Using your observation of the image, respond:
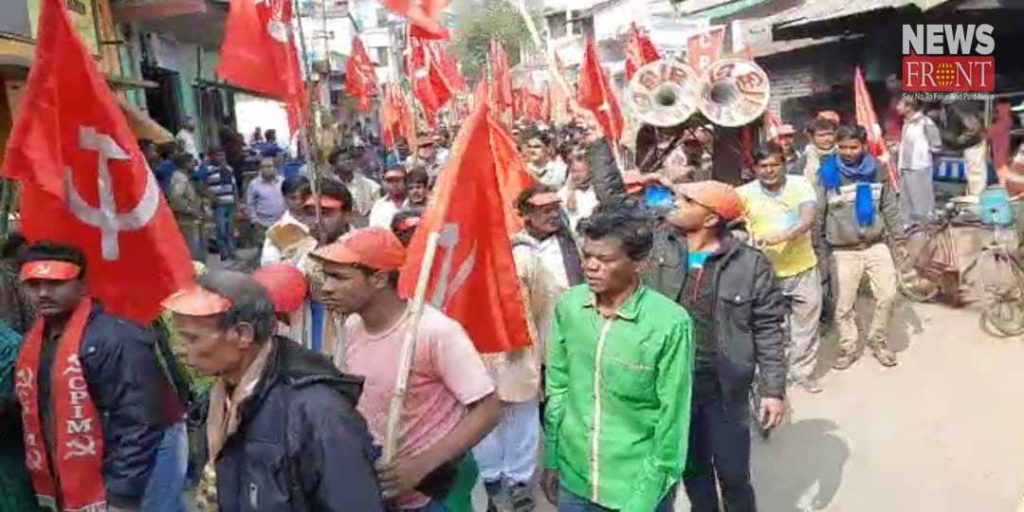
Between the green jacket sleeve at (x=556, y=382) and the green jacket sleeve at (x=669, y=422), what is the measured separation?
0.35 metres

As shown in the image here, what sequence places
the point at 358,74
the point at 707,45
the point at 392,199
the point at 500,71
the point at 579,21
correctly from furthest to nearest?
1. the point at 579,21
2. the point at 358,74
3. the point at 500,71
4. the point at 707,45
5. the point at 392,199

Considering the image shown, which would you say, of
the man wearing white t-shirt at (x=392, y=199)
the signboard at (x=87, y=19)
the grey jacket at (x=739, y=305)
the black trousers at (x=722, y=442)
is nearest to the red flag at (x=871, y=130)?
the man wearing white t-shirt at (x=392, y=199)

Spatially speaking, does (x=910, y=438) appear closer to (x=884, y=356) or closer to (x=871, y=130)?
(x=884, y=356)

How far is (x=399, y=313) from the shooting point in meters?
3.07

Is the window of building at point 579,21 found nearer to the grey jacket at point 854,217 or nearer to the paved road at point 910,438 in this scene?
the grey jacket at point 854,217

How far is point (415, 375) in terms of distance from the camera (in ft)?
9.78

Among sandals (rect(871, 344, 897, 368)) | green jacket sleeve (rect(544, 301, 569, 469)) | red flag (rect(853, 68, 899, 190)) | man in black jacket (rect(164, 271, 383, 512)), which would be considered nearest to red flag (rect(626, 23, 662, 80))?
red flag (rect(853, 68, 899, 190))

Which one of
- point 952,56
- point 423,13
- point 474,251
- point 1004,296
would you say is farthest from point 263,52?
point 952,56

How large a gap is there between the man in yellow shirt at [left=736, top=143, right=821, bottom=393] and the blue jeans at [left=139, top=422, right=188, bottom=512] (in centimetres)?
371

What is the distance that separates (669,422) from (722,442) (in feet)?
3.30

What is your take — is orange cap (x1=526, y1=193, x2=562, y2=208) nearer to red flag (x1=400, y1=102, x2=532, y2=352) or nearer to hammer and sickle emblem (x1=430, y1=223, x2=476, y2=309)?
red flag (x1=400, y1=102, x2=532, y2=352)

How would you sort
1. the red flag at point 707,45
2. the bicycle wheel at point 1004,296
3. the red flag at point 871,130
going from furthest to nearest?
the red flag at point 707,45, the red flag at point 871,130, the bicycle wheel at point 1004,296

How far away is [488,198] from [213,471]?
1565 millimetres

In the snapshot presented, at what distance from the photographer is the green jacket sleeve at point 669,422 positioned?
Result: 3.27m
